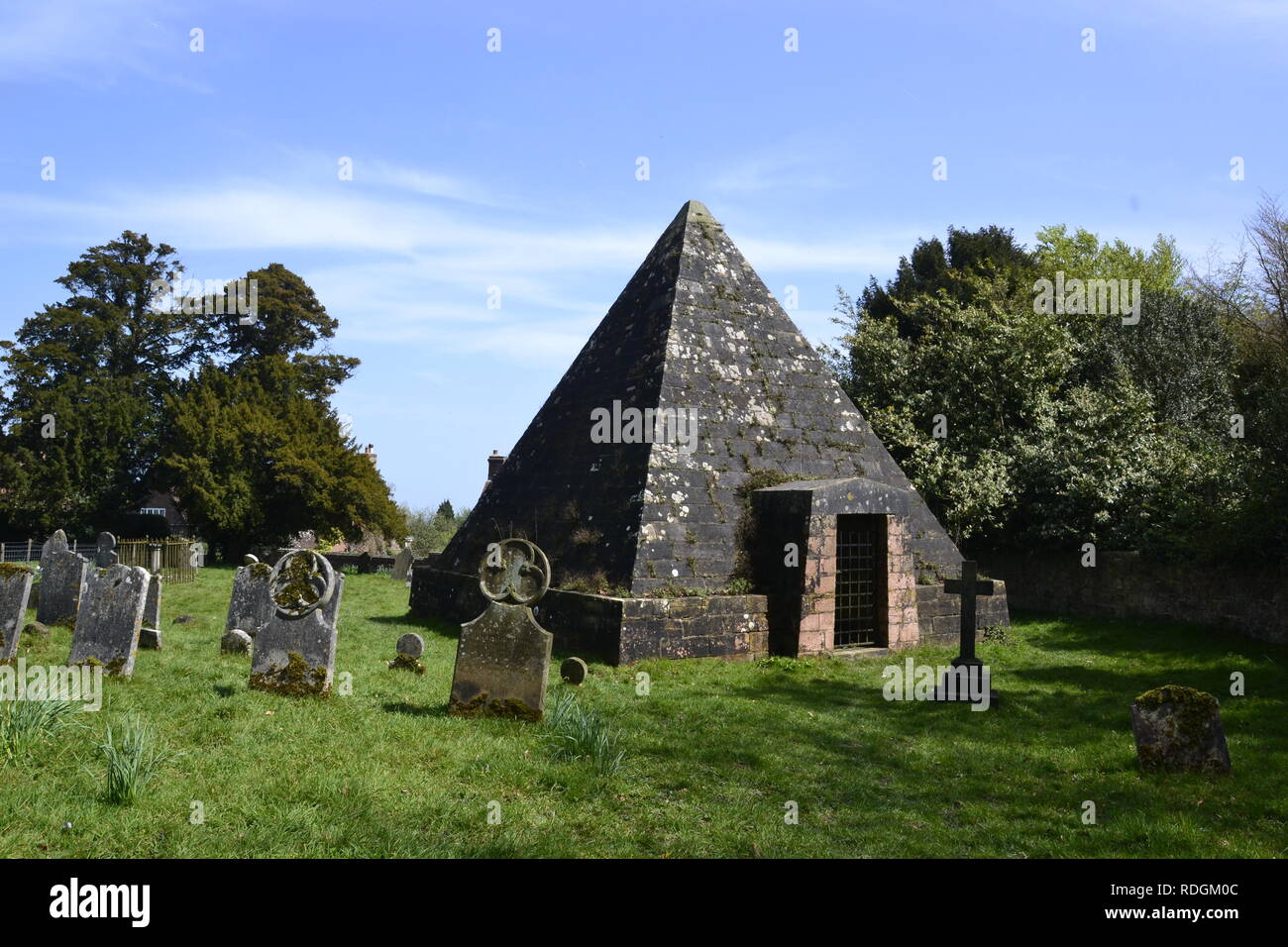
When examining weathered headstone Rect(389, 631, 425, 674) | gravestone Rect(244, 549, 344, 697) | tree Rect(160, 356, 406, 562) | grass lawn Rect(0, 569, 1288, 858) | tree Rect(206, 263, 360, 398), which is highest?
tree Rect(206, 263, 360, 398)

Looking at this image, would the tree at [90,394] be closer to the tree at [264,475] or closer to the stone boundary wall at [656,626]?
the tree at [264,475]

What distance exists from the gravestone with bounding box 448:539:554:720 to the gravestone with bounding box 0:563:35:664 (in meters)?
5.37

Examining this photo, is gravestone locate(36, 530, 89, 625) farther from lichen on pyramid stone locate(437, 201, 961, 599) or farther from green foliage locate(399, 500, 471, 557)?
green foliage locate(399, 500, 471, 557)

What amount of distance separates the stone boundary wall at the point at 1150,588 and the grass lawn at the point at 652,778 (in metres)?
5.21

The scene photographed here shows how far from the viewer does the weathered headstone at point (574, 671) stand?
10273mm

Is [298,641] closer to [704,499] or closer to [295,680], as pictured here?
[295,680]

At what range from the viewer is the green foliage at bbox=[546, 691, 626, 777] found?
680 centimetres

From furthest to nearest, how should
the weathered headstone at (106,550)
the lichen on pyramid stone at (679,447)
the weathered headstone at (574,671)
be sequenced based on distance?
the weathered headstone at (106,550) → the lichen on pyramid stone at (679,447) → the weathered headstone at (574,671)

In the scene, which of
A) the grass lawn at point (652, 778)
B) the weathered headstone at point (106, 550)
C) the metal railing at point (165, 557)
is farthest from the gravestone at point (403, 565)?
the grass lawn at point (652, 778)

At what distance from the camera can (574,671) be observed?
10305mm

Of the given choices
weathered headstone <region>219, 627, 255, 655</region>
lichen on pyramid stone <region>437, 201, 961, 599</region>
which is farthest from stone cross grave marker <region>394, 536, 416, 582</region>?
weathered headstone <region>219, 627, 255, 655</region>

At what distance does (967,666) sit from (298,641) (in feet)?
24.9
